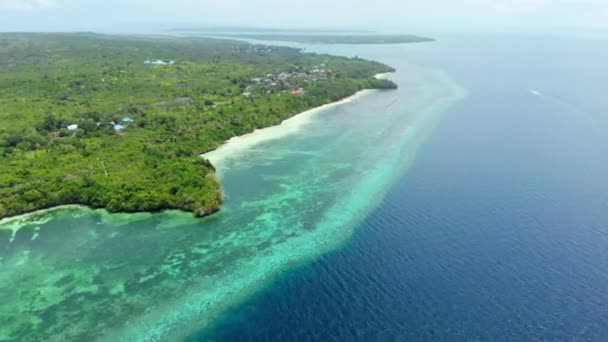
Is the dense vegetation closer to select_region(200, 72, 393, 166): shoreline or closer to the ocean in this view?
select_region(200, 72, 393, 166): shoreline

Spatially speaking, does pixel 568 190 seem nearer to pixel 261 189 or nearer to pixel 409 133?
pixel 409 133

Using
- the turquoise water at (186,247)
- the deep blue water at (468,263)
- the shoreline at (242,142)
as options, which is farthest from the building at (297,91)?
the deep blue water at (468,263)

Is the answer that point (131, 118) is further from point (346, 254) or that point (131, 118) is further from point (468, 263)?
point (468, 263)

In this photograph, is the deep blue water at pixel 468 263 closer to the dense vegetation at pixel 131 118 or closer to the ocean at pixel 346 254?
the ocean at pixel 346 254

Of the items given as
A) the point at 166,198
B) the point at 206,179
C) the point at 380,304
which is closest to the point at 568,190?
the point at 380,304

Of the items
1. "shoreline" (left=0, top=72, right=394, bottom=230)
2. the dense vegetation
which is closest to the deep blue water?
"shoreline" (left=0, top=72, right=394, bottom=230)

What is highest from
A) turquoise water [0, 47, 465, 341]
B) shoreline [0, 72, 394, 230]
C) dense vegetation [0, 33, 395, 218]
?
dense vegetation [0, 33, 395, 218]
